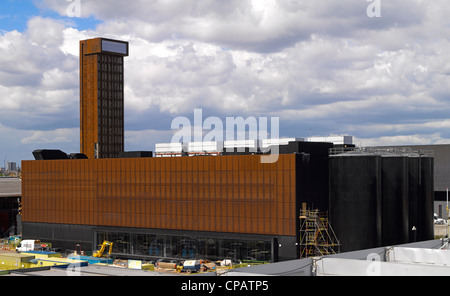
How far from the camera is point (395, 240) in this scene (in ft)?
270

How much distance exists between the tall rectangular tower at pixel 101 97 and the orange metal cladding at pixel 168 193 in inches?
1477

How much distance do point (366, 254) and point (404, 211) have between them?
164ft

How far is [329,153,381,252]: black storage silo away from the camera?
80125mm

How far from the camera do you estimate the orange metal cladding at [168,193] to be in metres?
84.1

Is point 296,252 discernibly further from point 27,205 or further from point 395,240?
point 27,205

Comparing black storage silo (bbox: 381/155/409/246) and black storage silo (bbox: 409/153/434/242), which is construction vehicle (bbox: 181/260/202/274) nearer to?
black storage silo (bbox: 381/155/409/246)

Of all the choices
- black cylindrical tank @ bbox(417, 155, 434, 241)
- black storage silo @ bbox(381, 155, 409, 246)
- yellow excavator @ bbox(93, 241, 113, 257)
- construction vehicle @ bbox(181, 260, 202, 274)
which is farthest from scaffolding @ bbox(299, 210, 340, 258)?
yellow excavator @ bbox(93, 241, 113, 257)

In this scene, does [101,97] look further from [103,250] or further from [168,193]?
[168,193]

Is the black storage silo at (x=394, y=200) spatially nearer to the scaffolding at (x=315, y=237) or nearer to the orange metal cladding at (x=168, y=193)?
the scaffolding at (x=315, y=237)

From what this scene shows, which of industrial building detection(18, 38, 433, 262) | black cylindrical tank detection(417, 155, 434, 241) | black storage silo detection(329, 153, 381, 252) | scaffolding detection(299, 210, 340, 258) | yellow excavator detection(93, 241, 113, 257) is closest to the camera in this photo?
black storage silo detection(329, 153, 381, 252)

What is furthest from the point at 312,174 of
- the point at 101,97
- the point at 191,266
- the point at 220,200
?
the point at 101,97

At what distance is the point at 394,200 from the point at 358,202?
5.67 meters

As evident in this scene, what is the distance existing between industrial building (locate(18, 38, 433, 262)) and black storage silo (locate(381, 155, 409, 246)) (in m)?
0.15
